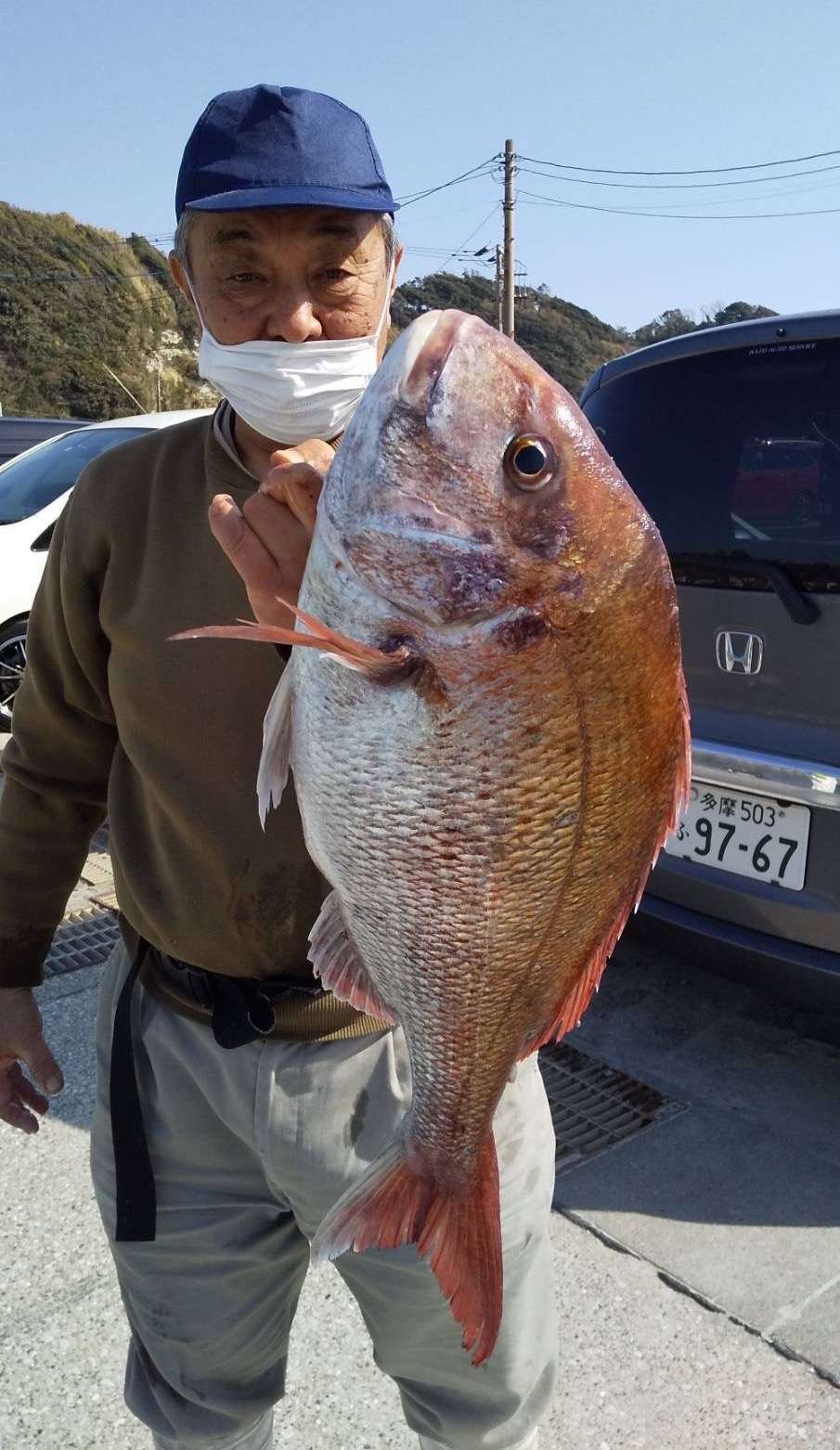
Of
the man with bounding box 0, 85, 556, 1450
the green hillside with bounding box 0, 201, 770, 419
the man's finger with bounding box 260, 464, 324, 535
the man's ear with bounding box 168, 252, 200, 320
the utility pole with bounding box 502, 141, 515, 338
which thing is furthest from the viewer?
the green hillside with bounding box 0, 201, 770, 419

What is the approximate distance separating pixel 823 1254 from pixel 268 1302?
61.0 inches

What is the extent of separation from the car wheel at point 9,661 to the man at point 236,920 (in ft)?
19.5

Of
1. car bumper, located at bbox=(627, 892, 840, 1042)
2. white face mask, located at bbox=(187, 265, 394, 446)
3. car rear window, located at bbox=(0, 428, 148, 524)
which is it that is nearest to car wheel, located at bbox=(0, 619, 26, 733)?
car rear window, located at bbox=(0, 428, 148, 524)

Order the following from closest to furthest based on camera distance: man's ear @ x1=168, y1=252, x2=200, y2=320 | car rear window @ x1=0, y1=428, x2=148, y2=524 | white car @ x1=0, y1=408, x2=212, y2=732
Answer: man's ear @ x1=168, y1=252, x2=200, y2=320 → white car @ x1=0, y1=408, x2=212, y2=732 → car rear window @ x1=0, y1=428, x2=148, y2=524

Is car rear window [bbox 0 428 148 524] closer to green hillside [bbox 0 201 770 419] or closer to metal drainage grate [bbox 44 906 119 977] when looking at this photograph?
metal drainage grate [bbox 44 906 119 977]

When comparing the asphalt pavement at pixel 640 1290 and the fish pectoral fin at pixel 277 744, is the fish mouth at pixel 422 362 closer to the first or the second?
the fish pectoral fin at pixel 277 744

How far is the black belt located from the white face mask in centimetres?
79

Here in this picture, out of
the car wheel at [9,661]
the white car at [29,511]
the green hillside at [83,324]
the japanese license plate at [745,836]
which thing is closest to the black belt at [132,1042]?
the japanese license plate at [745,836]

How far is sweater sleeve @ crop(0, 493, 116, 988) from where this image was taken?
1.89 metres

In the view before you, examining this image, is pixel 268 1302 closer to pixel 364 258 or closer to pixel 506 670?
pixel 506 670

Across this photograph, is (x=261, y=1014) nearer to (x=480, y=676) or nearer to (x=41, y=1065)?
(x=41, y=1065)

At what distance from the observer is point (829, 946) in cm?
302

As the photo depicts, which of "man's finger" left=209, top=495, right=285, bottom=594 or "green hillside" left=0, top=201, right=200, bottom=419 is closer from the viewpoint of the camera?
"man's finger" left=209, top=495, right=285, bottom=594

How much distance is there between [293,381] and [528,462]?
1.87 ft
